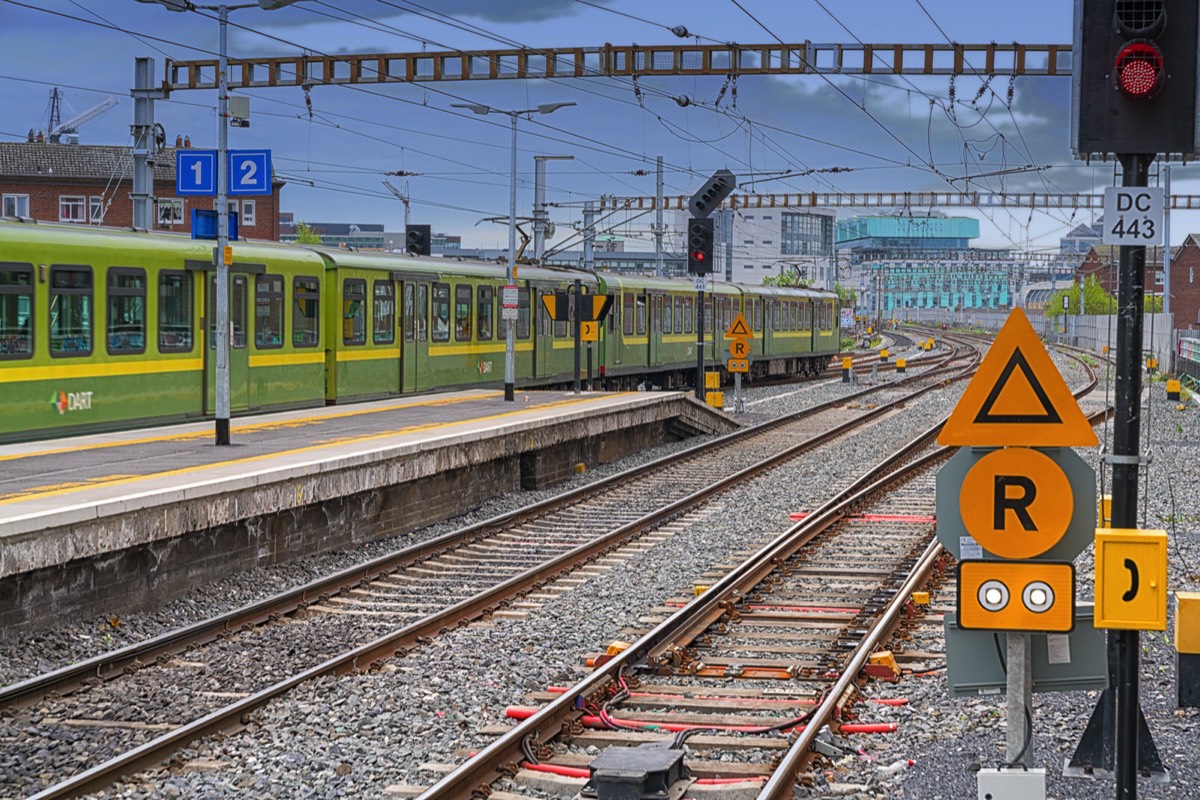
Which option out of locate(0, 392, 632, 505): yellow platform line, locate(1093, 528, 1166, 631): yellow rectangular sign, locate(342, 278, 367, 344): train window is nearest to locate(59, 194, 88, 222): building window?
locate(342, 278, 367, 344): train window

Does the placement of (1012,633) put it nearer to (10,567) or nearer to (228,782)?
(228,782)

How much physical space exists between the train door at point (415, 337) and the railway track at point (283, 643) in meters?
7.02

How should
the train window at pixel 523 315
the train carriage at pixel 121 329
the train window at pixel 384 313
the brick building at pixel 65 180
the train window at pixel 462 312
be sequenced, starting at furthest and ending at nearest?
the brick building at pixel 65 180 → the train window at pixel 523 315 → the train window at pixel 462 312 → the train window at pixel 384 313 → the train carriage at pixel 121 329

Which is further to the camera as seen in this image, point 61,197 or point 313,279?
point 61,197

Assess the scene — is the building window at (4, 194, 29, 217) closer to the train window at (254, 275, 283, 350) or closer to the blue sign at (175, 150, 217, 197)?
the train window at (254, 275, 283, 350)

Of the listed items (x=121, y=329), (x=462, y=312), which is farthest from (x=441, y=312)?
(x=121, y=329)

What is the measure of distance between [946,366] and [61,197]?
40.3m

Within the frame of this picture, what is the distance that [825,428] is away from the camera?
31094 millimetres

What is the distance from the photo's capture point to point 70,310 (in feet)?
55.4

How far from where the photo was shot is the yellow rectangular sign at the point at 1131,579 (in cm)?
612

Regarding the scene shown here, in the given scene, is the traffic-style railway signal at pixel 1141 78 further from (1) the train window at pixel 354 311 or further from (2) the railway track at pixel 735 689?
(1) the train window at pixel 354 311

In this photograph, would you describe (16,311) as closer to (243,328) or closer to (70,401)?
(70,401)

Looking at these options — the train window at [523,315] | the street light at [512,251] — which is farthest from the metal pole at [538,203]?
the street light at [512,251]

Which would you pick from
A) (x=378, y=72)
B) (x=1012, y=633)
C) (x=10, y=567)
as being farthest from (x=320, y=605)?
(x=378, y=72)
